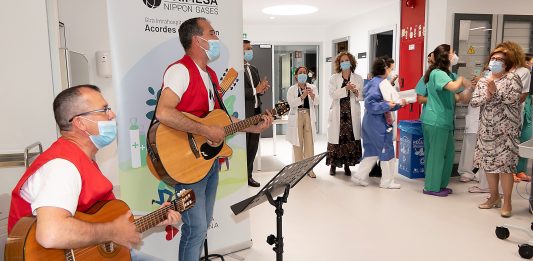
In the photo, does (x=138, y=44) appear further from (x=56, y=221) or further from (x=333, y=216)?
(x=333, y=216)

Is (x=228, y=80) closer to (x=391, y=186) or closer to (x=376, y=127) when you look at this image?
(x=376, y=127)

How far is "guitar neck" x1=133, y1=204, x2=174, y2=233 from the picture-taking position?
Result: 1.54 metres

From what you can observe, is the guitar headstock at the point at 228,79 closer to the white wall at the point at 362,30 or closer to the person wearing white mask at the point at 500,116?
the person wearing white mask at the point at 500,116

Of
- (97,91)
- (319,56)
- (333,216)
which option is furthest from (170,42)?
(319,56)

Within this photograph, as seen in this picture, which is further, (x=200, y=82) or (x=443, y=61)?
(x=443, y=61)

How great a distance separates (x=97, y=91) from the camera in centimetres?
147

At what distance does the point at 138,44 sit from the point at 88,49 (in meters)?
1.68

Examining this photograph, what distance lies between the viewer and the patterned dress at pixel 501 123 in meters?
3.28

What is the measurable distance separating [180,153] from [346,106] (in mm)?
3130

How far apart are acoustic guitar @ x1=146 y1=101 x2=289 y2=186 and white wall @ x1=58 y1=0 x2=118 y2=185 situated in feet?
5.55

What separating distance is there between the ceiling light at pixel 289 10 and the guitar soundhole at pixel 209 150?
4.98 metres

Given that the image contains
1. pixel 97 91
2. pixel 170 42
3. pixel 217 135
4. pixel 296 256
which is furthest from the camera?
pixel 296 256

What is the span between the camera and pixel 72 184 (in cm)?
125

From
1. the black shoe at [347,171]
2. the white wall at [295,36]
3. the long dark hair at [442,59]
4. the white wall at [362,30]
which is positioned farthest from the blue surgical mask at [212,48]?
the white wall at [295,36]
